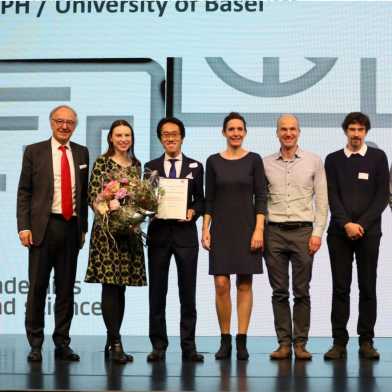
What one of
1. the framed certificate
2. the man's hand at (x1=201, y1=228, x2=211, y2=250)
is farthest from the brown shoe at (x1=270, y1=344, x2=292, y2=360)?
the framed certificate

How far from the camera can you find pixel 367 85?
21.5 feet

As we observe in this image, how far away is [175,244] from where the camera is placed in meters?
4.90

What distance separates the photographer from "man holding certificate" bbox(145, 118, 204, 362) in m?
4.90

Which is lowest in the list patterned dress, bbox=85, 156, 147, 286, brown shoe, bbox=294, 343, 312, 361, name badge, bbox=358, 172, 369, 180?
→ brown shoe, bbox=294, 343, 312, 361

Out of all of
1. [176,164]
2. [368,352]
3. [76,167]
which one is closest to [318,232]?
→ [368,352]

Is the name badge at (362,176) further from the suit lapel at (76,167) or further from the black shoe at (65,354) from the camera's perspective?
the black shoe at (65,354)

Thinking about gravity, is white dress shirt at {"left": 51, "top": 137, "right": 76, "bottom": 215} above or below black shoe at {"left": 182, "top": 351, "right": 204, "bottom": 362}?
above

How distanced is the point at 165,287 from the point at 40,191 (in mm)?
845

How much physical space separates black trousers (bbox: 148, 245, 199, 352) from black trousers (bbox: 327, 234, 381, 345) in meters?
0.78

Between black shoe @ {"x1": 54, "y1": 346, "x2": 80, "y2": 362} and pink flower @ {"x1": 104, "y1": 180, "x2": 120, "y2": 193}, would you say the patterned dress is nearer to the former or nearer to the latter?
pink flower @ {"x1": 104, "y1": 180, "x2": 120, "y2": 193}

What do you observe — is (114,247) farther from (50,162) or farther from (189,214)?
(50,162)

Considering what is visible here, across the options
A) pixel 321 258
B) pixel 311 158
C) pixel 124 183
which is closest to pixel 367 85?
pixel 321 258

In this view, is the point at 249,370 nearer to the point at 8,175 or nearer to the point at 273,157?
the point at 273,157

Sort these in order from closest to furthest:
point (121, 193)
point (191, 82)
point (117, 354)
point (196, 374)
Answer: point (196, 374), point (121, 193), point (117, 354), point (191, 82)
